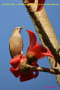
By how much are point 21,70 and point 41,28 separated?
0.17 feet

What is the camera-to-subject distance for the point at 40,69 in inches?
5.7

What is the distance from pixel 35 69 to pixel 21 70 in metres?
0.02

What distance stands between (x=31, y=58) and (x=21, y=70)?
1 centimetres

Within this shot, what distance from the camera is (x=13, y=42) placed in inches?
8.4

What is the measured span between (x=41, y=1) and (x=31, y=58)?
0.05 m

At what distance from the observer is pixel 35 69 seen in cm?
15

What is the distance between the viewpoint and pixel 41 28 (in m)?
0.12

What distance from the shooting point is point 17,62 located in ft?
0.53

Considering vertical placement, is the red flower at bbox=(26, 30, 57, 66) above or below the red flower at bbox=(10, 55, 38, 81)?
above

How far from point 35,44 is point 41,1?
4cm

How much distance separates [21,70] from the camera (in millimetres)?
159

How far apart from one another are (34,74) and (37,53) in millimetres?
29

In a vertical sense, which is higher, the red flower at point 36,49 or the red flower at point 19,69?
the red flower at point 36,49
